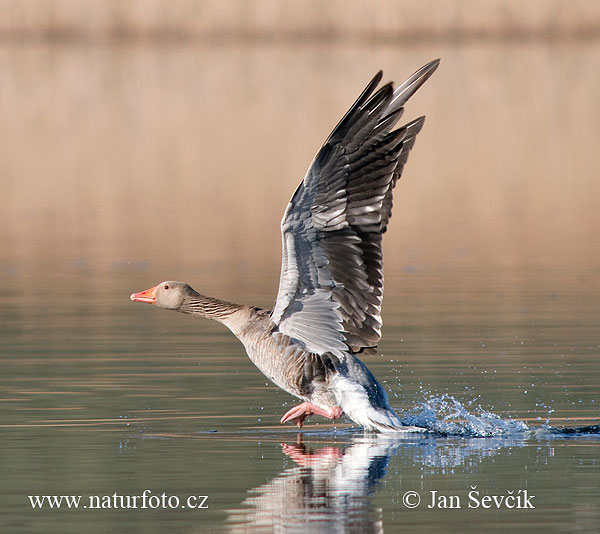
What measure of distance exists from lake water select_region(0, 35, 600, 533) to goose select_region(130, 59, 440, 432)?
13.4 inches

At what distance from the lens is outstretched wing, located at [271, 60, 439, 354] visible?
433 inches

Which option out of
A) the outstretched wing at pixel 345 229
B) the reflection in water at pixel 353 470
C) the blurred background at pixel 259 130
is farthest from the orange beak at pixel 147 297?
the blurred background at pixel 259 130

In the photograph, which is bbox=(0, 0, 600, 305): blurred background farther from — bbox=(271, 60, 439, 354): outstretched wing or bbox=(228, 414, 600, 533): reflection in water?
bbox=(228, 414, 600, 533): reflection in water

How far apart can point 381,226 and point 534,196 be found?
18434 mm

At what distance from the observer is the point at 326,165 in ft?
36.2

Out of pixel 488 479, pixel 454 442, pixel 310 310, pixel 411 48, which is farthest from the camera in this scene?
pixel 411 48

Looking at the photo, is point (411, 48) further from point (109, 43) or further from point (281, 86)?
point (109, 43)

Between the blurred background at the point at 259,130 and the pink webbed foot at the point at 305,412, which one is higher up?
the blurred background at the point at 259,130

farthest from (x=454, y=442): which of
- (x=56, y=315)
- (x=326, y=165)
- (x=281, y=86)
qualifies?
(x=281, y=86)

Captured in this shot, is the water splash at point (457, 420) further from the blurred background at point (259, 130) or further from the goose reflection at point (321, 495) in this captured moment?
the blurred background at point (259, 130)

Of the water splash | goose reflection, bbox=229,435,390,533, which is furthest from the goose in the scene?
goose reflection, bbox=229,435,390,533

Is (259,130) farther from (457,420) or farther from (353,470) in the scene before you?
(353,470)

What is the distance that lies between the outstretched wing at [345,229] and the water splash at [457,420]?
0.71m

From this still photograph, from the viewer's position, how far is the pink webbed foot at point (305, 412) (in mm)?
11414
